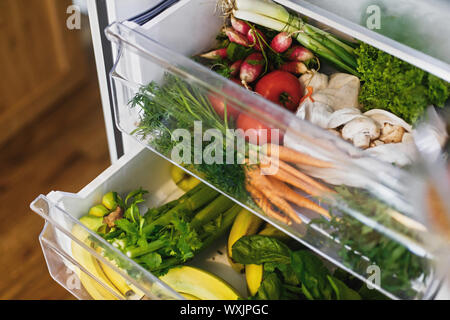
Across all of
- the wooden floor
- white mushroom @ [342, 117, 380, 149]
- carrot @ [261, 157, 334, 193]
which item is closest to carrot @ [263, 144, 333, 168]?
carrot @ [261, 157, 334, 193]

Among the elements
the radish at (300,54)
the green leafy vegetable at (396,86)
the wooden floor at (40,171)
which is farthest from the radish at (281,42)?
the wooden floor at (40,171)

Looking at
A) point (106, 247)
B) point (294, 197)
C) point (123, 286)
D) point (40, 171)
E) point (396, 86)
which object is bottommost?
point (40, 171)

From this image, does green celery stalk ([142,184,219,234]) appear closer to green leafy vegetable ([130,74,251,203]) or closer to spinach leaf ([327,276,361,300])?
green leafy vegetable ([130,74,251,203])

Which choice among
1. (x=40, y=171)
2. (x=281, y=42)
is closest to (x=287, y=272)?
(x=281, y=42)

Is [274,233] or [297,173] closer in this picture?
[297,173]

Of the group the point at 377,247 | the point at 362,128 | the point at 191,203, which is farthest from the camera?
the point at 191,203

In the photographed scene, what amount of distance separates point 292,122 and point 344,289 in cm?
31

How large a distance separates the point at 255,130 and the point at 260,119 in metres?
0.02

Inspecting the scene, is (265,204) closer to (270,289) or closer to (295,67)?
(270,289)

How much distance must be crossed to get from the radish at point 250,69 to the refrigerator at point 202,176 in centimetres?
11

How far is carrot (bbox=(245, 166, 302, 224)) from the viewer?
0.85 meters

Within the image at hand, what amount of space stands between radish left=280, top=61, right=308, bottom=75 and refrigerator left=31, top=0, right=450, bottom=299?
0.09 meters

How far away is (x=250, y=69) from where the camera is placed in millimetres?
994
